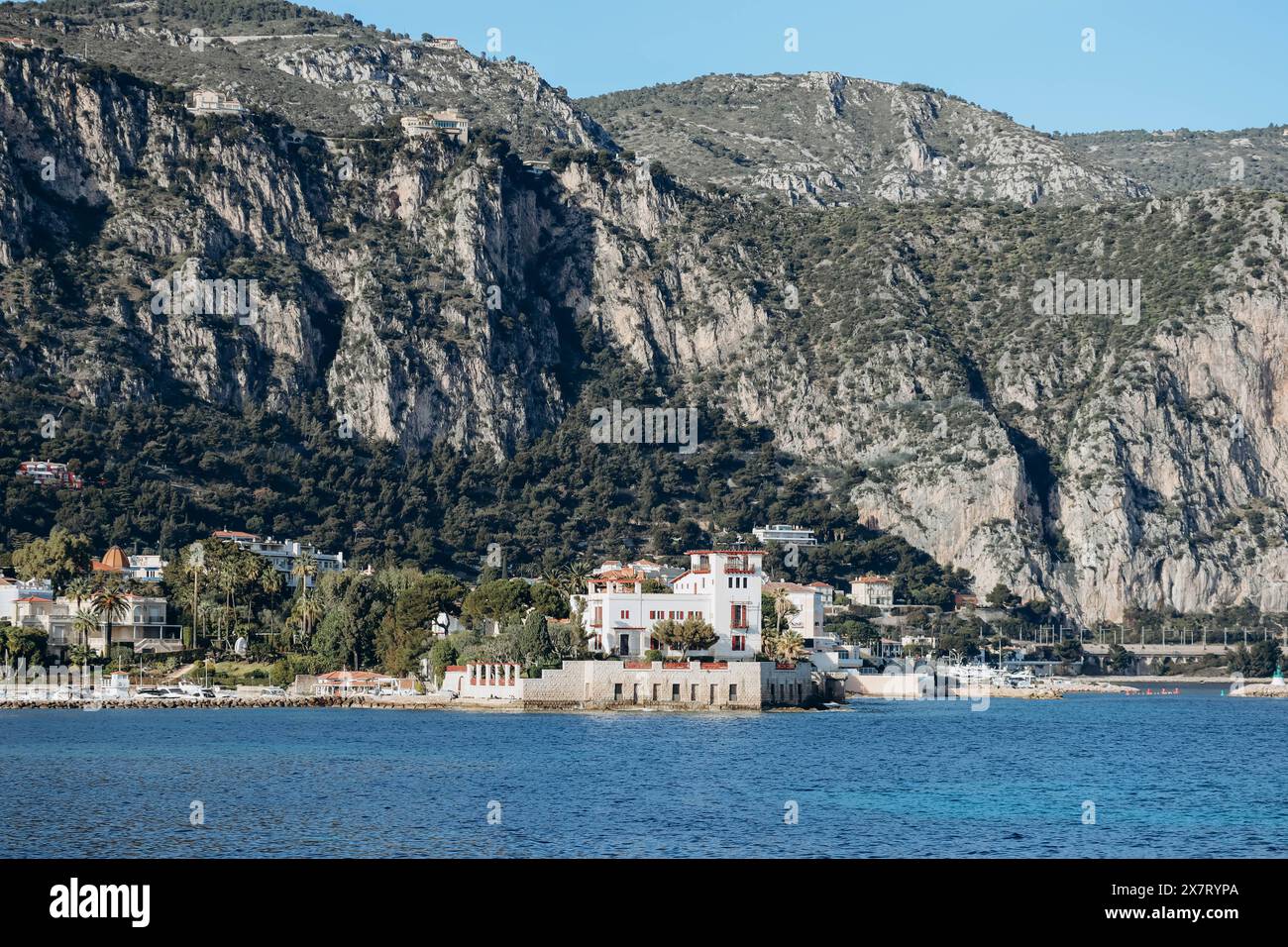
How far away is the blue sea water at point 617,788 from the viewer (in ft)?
162

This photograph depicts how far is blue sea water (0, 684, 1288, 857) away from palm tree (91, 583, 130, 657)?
59.7 ft

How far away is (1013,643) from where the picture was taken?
19588 cm

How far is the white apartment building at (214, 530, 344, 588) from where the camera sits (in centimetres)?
16512

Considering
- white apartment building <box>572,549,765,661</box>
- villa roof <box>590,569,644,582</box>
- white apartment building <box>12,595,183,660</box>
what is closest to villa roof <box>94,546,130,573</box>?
white apartment building <box>12,595,183,660</box>

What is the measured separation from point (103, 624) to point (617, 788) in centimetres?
7633

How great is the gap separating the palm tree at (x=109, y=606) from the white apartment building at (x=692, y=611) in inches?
1316

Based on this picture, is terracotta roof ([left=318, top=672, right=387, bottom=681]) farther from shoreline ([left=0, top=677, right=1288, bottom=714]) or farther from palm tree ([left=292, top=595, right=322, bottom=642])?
palm tree ([left=292, top=595, right=322, bottom=642])

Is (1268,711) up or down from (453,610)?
down

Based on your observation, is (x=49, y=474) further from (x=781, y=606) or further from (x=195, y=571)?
(x=781, y=606)

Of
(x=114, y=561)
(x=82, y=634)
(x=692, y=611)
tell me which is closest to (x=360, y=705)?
(x=692, y=611)

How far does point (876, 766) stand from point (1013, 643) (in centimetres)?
12421
